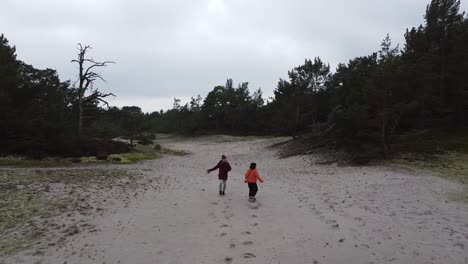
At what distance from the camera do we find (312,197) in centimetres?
1628

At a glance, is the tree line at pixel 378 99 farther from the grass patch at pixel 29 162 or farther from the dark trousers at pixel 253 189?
the dark trousers at pixel 253 189

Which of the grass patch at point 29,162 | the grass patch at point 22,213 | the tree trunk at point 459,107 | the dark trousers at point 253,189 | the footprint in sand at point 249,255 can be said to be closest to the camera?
the footprint in sand at point 249,255

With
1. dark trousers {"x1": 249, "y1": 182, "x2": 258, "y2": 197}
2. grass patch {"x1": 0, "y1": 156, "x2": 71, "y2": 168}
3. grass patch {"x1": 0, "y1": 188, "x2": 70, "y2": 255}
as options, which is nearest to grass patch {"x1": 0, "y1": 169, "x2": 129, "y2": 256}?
grass patch {"x1": 0, "y1": 188, "x2": 70, "y2": 255}

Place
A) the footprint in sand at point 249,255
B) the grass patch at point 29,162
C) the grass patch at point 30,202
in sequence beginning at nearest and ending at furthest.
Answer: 1. the footprint in sand at point 249,255
2. the grass patch at point 30,202
3. the grass patch at point 29,162

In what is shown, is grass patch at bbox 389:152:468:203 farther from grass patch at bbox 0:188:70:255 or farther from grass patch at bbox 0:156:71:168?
grass patch at bbox 0:156:71:168

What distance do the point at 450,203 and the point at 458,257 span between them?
6.64 m

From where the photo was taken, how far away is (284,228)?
36.5ft

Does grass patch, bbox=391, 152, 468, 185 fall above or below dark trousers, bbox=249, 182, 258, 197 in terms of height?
above

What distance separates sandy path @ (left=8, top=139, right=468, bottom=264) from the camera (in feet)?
29.1

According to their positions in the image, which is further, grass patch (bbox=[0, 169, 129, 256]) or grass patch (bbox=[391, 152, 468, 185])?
grass patch (bbox=[391, 152, 468, 185])

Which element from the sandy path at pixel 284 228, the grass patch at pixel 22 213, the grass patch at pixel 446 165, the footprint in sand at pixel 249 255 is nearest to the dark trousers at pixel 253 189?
the sandy path at pixel 284 228

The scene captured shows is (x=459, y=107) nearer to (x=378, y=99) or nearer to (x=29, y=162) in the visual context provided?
(x=378, y=99)

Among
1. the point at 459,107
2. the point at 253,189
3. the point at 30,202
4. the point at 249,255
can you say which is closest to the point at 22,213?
the point at 30,202

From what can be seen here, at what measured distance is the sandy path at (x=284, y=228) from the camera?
29.1 ft
